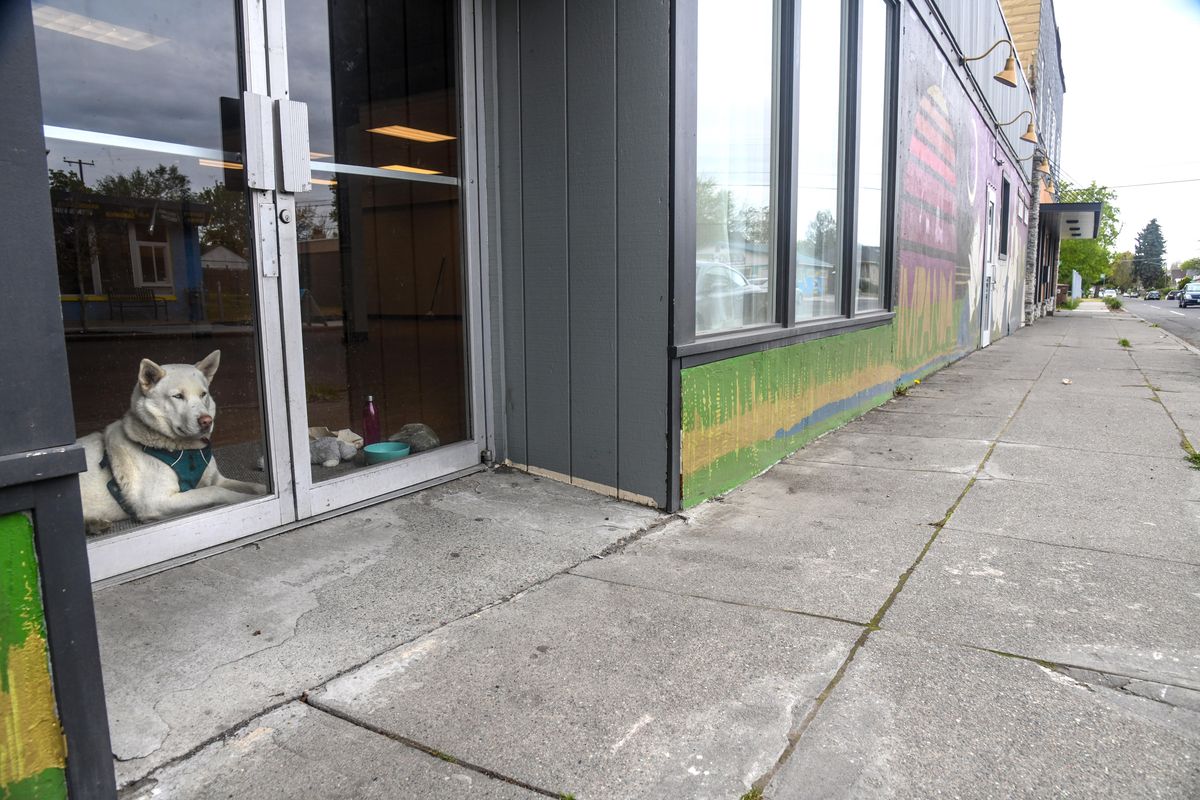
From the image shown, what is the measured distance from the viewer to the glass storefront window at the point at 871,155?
6.64m

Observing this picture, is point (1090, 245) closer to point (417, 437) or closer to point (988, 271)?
point (988, 271)

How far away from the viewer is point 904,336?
8.35 metres

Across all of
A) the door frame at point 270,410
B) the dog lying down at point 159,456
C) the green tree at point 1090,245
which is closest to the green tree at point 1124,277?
the green tree at point 1090,245

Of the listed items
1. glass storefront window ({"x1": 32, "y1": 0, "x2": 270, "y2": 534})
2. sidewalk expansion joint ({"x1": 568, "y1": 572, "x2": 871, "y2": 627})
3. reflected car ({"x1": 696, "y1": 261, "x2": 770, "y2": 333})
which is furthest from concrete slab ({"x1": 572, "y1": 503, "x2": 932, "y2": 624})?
glass storefront window ({"x1": 32, "y1": 0, "x2": 270, "y2": 534})

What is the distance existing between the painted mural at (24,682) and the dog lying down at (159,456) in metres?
1.51

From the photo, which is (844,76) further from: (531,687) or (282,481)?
(531,687)

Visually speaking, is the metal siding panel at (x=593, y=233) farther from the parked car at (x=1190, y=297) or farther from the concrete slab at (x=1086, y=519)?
the parked car at (x=1190, y=297)

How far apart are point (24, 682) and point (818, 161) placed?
18.5 ft

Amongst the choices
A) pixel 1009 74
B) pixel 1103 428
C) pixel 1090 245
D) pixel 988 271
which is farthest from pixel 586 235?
pixel 1090 245

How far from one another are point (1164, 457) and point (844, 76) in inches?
143

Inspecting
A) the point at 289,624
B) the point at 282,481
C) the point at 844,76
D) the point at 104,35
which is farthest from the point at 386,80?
the point at 844,76

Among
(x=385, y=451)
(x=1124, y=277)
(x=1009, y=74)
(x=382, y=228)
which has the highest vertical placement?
(x=1009, y=74)

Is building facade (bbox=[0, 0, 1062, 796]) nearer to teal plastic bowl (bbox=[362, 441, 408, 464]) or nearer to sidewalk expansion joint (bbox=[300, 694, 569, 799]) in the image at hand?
teal plastic bowl (bbox=[362, 441, 408, 464])

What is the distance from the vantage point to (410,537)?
3426mm
